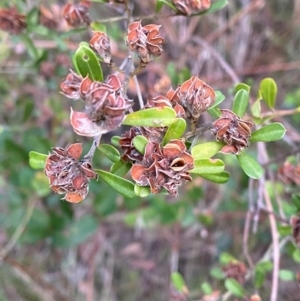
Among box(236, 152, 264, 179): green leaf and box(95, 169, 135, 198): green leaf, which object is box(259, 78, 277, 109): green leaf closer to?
box(236, 152, 264, 179): green leaf

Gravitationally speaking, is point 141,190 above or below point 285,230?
above

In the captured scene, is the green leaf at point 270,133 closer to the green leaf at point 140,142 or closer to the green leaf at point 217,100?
the green leaf at point 217,100

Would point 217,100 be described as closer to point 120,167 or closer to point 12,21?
point 120,167

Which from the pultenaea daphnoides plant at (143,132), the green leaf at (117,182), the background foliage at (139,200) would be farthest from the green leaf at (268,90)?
the background foliage at (139,200)

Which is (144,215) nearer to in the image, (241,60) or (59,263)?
(59,263)

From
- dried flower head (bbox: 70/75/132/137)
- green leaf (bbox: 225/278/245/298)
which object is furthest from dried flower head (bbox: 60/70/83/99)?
green leaf (bbox: 225/278/245/298)

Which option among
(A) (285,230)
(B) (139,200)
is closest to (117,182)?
(A) (285,230)
